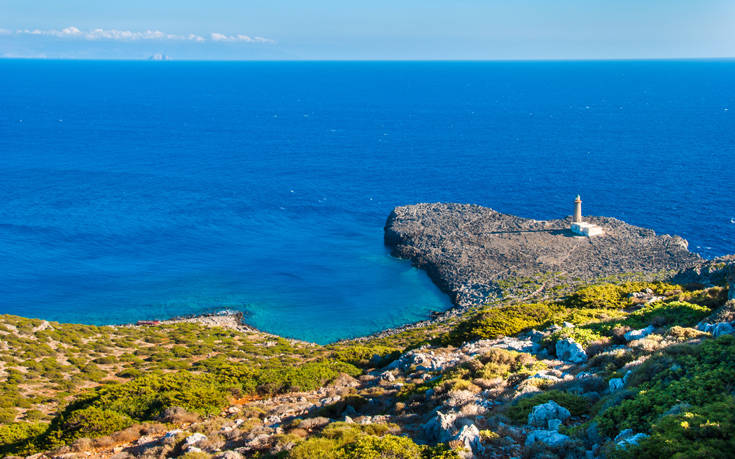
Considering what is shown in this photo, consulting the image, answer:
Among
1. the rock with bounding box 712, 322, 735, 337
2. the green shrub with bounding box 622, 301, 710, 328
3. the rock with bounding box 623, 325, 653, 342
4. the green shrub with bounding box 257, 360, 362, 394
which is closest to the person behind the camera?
the rock with bounding box 712, 322, 735, 337

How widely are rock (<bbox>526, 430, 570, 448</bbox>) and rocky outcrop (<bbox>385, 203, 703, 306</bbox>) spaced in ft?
132

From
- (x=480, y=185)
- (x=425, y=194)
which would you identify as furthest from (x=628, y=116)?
(x=425, y=194)

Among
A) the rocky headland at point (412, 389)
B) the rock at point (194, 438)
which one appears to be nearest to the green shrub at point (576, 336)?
the rocky headland at point (412, 389)

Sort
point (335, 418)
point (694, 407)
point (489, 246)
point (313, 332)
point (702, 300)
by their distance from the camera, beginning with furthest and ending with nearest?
point (489, 246) → point (313, 332) → point (702, 300) → point (335, 418) → point (694, 407)

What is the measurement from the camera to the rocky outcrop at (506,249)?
5794cm

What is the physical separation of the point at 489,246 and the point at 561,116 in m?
123

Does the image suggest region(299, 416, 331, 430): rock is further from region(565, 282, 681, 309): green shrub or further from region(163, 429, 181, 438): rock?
region(565, 282, 681, 309): green shrub

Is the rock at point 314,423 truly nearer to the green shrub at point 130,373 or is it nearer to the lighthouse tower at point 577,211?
the green shrub at point 130,373

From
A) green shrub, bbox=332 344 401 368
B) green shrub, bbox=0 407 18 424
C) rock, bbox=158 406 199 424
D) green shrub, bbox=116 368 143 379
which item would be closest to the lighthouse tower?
green shrub, bbox=332 344 401 368

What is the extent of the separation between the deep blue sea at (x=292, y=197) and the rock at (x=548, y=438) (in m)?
37.4

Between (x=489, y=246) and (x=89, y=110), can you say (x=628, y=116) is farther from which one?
(x=89, y=110)

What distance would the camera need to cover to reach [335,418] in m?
19.1

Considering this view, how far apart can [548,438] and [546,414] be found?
1.43 m

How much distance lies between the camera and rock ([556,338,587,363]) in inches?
828
